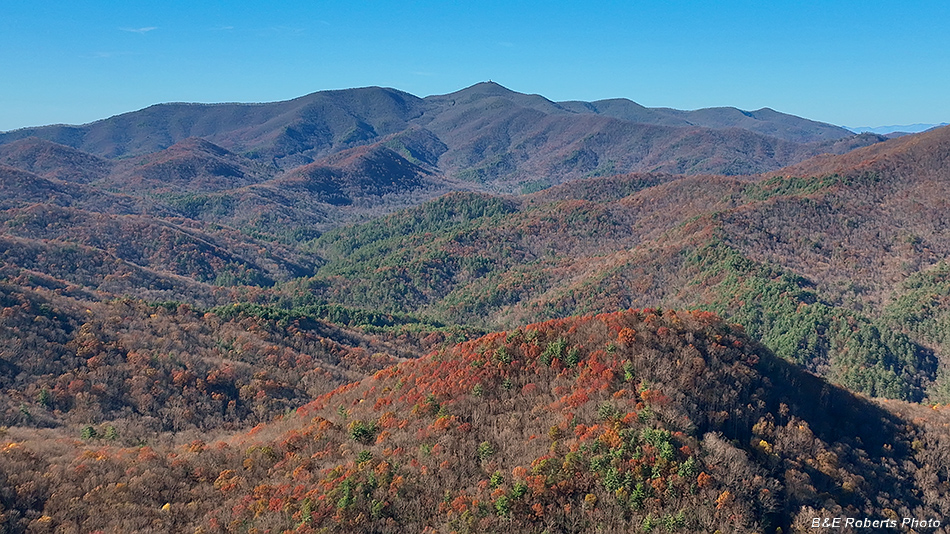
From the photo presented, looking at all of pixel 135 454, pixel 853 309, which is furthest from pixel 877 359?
pixel 135 454

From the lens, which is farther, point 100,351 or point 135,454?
point 100,351

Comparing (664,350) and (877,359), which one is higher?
(664,350)

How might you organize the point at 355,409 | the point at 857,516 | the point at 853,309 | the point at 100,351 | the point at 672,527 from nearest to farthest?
the point at 672,527 → the point at 857,516 → the point at 355,409 → the point at 100,351 → the point at 853,309

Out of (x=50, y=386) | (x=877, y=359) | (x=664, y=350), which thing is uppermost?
(x=664, y=350)

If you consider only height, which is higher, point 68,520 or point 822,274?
point 68,520

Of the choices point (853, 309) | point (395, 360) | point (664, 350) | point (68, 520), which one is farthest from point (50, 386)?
point (853, 309)

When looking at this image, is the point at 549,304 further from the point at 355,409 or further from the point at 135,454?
the point at 135,454

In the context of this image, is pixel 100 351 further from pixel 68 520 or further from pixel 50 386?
pixel 68 520

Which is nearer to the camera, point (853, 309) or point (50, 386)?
point (50, 386)

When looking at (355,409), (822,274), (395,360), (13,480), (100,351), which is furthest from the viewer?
(822,274)
